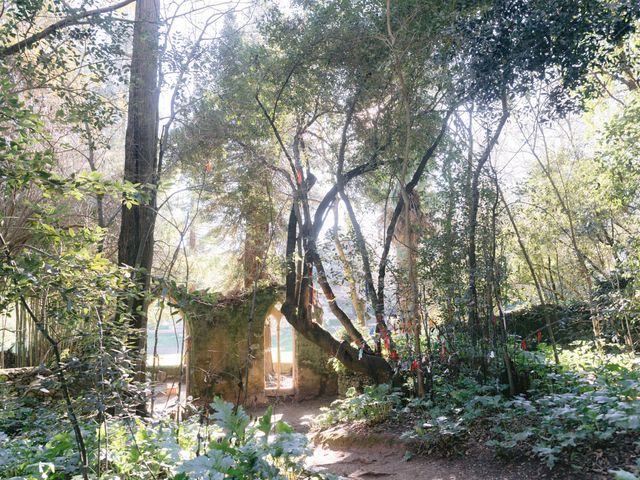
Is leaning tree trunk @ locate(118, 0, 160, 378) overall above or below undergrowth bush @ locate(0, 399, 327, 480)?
above

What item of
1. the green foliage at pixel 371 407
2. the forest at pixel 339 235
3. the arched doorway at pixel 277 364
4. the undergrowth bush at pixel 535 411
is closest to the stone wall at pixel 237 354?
the arched doorway at pixel 277 364

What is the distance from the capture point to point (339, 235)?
308 inches

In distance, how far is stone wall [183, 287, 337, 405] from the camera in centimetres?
1192

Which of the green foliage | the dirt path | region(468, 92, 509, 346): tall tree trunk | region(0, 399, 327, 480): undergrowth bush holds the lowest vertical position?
the dirt path

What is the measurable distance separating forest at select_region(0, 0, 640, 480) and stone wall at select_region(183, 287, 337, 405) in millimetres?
1459

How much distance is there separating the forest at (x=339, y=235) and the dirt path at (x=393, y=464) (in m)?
0.04

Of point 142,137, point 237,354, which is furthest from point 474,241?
point 237,354

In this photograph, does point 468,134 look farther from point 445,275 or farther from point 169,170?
point 169,170

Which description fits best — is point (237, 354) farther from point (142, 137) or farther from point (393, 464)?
point (393, 464)

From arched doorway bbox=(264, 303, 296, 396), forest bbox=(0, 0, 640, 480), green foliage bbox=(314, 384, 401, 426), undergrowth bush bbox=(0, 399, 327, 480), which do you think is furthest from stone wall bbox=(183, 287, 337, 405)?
undergrowth bush bbox=(0, 399, 327, 480)

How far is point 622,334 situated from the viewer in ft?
23.8

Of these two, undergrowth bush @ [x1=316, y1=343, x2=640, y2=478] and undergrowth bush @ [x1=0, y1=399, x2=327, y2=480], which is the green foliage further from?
undergrowth bush @ [x1=0, y1=399, x2=327, y2=480]

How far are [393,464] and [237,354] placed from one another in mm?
7425

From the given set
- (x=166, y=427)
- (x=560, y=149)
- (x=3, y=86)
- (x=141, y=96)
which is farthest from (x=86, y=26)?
(x=560, y=149)
